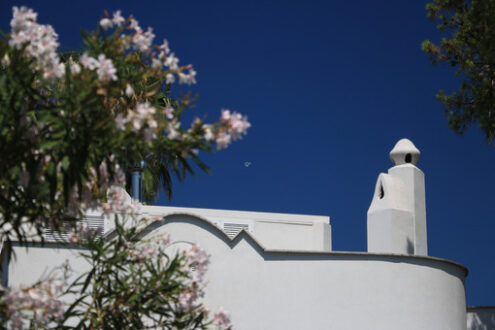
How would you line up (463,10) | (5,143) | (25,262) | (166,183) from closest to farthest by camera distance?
1. (5,143)
2. (25,262)
3. (463,10)
4. (166,183)

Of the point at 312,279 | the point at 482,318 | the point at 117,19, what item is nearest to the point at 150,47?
the point at 117,19

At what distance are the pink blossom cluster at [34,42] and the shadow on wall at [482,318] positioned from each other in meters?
19.4

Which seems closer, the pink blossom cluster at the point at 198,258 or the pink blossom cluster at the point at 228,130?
the pink blossom cluster at the point at 228,130

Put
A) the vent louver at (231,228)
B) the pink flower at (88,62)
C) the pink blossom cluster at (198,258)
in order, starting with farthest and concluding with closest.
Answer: the vent louver at (231,228), the pink blossom cluster at (198,258), the pink flower at (88,62)

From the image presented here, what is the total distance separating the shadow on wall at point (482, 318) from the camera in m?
23.0

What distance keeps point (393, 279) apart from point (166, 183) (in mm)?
12448

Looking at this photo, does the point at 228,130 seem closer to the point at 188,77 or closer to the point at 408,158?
the point at 188,77

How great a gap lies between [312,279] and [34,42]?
11.5 m

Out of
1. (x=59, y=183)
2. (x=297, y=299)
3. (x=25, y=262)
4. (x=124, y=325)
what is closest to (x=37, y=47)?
(x=59, y=183)

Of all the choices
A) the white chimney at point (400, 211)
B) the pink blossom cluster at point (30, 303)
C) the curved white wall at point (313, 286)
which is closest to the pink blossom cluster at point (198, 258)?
the pink blossom cluster at point (30, 303)

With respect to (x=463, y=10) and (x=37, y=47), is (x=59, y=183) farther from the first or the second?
(x=463, y=10)

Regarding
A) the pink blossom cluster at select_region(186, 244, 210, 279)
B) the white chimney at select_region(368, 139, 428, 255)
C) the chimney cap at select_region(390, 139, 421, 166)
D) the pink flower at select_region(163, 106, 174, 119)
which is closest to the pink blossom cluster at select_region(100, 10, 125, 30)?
the pink flower at select_region(163, 106, 174, 119)

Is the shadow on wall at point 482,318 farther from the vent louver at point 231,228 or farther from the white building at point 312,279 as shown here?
the vent louver at point 231,228

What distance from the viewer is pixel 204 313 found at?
8.95 m
